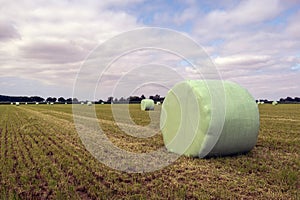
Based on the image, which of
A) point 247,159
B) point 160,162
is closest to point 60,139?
point 160,162

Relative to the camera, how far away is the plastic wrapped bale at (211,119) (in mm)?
6730

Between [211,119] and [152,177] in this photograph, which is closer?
[152,177]

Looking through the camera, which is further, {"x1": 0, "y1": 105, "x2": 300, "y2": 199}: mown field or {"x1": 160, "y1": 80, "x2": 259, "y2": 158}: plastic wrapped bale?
{"x1": 160, "y1": 80, "x2": 259, "y2": 158}: plastic wrapped bale

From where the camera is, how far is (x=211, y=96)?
6926mm

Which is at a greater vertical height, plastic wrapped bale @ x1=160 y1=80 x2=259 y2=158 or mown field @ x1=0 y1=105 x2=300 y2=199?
plastic wrapped bale @ x1=160 y1=80 x2=259 y2=158

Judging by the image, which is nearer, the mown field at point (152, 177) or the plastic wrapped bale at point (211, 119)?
the mown field at point (152, 177)

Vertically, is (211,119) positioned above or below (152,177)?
above

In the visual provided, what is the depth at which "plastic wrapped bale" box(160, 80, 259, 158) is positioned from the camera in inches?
265

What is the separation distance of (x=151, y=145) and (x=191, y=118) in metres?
2.15

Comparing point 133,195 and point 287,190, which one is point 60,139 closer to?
point 133,195

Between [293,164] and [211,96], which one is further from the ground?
[211,96]

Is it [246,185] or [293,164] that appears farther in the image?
[293,164]

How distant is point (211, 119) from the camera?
662 centimetres

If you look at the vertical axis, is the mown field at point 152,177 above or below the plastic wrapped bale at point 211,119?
below
